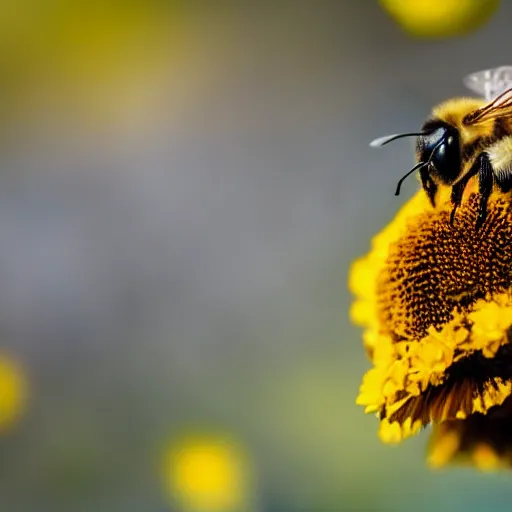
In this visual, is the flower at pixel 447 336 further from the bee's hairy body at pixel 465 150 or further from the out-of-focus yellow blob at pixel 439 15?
the out-of-focus yellow blob at pixel 439 15

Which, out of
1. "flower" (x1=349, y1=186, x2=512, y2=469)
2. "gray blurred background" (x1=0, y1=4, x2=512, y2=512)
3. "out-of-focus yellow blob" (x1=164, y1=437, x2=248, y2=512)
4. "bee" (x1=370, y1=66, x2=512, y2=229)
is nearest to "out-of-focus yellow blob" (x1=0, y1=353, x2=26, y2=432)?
"gray blurred background" (x1=0, y1=4, x2=512, y2=512)

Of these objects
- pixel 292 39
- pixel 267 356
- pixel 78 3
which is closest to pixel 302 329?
pixel 267 356

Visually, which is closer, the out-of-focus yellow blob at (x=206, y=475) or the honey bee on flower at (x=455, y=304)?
the honey bee on flower at (x=455, y=304)

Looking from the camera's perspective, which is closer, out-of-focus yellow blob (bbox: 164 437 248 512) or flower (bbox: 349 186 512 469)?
flower (bbox: 349 186 512 469)

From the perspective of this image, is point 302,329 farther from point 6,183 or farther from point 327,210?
point 6,183

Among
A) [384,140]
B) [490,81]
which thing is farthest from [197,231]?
[490,81]

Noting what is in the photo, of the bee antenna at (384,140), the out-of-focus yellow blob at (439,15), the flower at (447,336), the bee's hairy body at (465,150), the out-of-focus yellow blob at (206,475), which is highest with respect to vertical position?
the out-of-focus yellow blob at (439,15)

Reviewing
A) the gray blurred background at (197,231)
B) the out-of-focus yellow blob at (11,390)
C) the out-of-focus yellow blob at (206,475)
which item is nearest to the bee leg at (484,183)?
the gray blurred background at (197,231)

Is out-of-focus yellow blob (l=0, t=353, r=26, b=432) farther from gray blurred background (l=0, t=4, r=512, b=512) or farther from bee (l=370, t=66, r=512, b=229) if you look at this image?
bee (l=370, t=66, r=512, b=229)

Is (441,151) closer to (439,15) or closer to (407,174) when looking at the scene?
(407,174)
